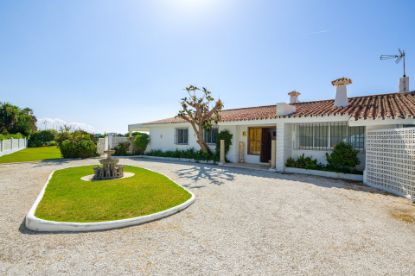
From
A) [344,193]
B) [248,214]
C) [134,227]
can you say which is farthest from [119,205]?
[344,193]

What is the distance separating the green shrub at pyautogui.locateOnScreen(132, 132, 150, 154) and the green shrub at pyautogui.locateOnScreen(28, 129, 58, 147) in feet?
73.0

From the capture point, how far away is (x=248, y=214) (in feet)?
19.1

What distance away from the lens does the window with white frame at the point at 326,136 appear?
11.9m

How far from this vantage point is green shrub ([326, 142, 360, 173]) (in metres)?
10.9

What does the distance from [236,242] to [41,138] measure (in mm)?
43028

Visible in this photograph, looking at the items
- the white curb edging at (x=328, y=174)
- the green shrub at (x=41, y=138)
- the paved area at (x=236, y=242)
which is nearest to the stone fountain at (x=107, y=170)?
the paved area at (x=236, y=242)

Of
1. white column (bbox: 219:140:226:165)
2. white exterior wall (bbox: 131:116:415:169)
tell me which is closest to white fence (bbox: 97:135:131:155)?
white exterior wall (bbox: 131:116:415:169)

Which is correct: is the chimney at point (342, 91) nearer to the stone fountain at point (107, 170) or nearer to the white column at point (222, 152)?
the white column at point (222, 152)

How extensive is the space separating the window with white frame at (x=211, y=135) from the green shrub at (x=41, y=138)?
99.8 ft

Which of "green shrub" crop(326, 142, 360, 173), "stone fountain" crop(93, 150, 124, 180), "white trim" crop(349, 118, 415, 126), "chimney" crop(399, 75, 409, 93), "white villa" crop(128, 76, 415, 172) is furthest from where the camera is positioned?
"chimney" crop(399, 75, 409, 93)

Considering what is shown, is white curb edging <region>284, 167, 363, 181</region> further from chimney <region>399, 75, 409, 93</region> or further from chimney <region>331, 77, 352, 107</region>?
chimney <region>399, 75, 409, 93</region>

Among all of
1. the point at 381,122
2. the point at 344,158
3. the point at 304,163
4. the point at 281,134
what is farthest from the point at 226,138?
the point at 381,122

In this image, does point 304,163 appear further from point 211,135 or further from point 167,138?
point 167,138

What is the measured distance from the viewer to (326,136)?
12883mm
